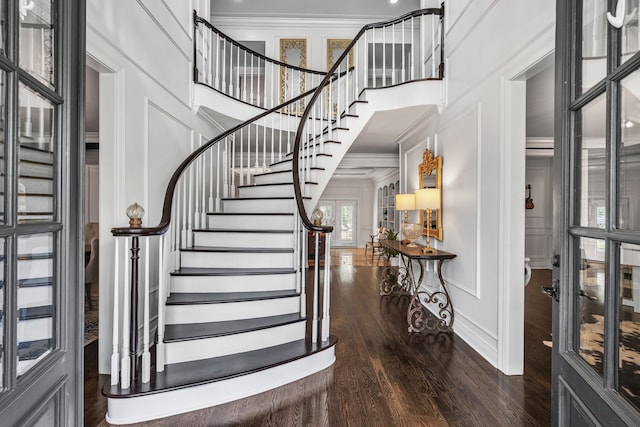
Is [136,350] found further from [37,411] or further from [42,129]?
[42,129]

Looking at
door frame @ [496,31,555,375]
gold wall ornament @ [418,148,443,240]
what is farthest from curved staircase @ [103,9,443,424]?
door frame @ [496,31,555,375]

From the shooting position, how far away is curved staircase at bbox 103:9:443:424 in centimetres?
196

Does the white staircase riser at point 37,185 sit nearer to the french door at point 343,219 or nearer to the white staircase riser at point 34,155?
the white staircase riser at point 34,155

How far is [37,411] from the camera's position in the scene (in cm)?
87

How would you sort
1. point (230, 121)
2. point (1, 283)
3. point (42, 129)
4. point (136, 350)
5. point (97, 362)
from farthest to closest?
point (230, 121) → point (97, 362) → point (136, 350) → point (42, 129) → point (1, 283)

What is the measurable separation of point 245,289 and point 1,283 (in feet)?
6.76

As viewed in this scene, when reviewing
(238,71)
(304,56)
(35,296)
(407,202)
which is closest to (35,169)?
(35,296)

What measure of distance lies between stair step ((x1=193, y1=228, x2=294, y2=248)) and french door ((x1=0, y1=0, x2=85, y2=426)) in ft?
7.02

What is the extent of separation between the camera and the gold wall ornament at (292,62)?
6.02 meters

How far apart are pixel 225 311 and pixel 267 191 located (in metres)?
1.87

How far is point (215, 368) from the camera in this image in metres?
2.12

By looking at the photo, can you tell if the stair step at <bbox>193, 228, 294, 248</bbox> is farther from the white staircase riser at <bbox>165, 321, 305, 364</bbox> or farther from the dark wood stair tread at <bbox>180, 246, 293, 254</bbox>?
the white staircase riser at <bbox>165, 321, 305, 364</bbox>

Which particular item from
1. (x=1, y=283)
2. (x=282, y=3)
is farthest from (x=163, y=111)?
(x=282, y=3)

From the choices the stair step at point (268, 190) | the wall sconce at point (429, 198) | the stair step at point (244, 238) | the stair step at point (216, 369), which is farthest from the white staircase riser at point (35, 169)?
the wall sconce at point (429, 198)
